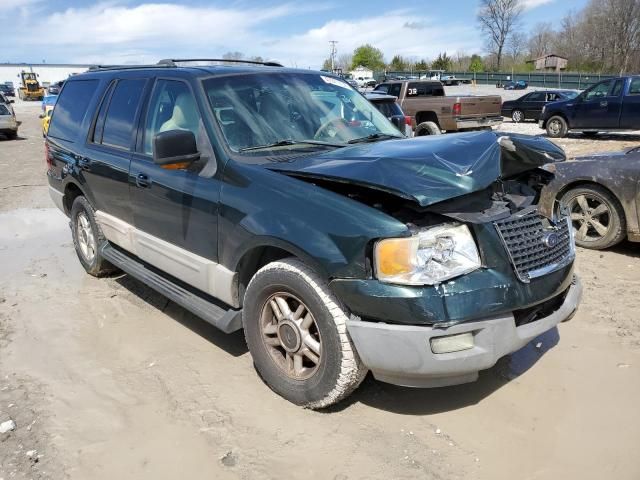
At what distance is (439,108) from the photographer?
15.8m

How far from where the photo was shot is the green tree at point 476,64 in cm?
8716

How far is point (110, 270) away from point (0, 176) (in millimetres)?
8842

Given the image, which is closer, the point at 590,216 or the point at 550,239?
the point at 550,239

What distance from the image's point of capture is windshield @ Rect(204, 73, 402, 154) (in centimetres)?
364

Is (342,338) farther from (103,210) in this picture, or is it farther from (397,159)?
(103,210)

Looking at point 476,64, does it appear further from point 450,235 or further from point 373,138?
point 450,235

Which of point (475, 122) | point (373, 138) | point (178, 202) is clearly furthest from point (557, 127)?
point (178, 202)

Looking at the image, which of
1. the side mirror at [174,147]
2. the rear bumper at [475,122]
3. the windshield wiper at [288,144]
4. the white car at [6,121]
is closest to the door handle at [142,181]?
the side mirror at [174,147]

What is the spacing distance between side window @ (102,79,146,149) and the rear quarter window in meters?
0.55

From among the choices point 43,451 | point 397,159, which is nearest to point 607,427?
point 397,159

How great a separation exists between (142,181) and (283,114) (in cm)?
119

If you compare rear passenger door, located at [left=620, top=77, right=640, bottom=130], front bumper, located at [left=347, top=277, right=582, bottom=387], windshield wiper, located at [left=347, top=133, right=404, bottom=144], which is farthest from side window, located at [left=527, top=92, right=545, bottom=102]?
front bumper, located at [left=347, top=277, right=582, bottom=387]

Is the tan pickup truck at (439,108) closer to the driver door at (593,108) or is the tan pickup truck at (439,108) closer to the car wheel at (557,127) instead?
the car wheel at (557,127)

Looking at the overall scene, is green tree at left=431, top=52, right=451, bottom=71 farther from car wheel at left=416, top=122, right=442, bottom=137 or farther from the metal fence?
car wheel at left=416, top=122, right=442, bottom=137
